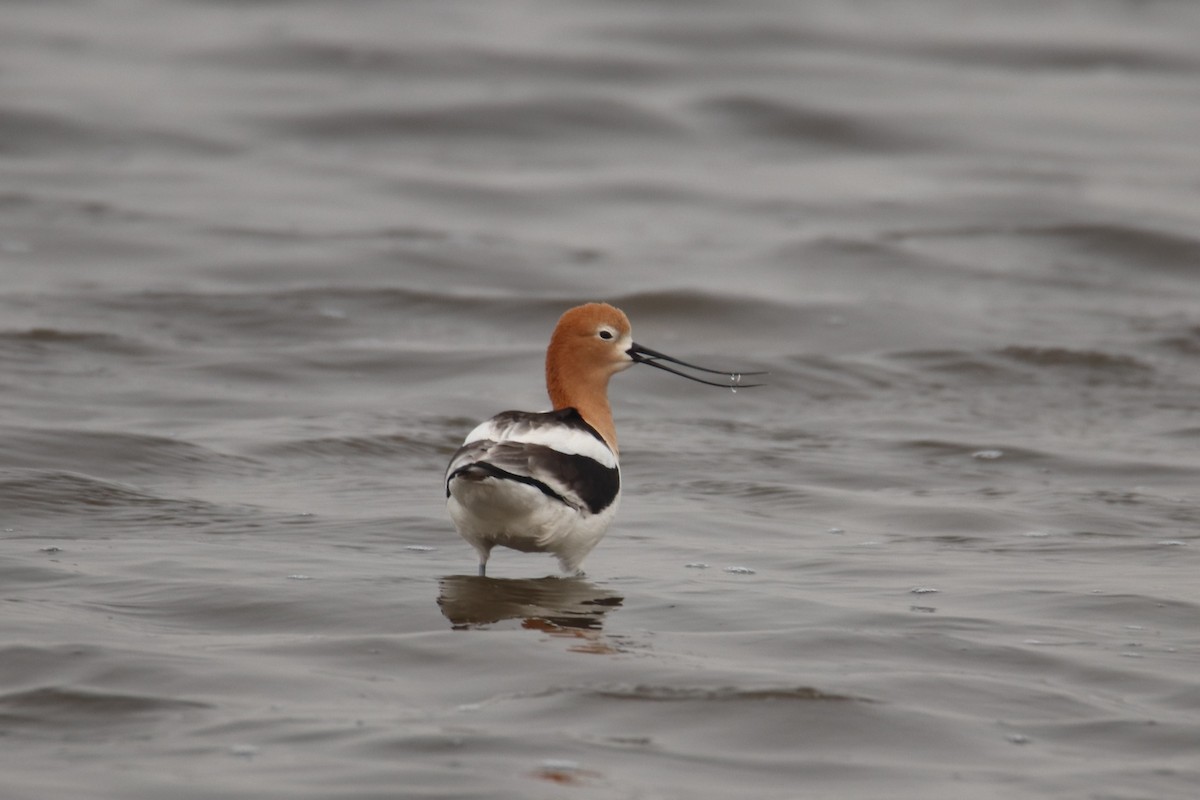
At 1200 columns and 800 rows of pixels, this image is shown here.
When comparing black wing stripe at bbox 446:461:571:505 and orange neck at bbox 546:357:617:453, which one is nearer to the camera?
black wing stripe at bbox 446:461:571:505

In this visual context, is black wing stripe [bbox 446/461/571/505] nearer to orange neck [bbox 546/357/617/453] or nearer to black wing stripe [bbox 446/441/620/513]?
black wing stripe [bbox 446/441/620/513]

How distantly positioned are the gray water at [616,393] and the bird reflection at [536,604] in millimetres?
36

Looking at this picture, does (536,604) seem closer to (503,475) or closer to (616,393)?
(503,475)

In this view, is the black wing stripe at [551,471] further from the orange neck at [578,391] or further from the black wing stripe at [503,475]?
the orange neck at [578,391]

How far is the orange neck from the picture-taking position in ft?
27.3

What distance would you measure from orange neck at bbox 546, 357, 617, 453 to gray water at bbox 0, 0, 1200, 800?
62 cm

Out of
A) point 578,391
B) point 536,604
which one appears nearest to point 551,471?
point 536,604

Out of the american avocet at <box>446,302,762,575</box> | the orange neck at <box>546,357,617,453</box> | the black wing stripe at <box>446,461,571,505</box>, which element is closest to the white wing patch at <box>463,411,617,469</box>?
the american avocet at <box>446,302,762,575</box>

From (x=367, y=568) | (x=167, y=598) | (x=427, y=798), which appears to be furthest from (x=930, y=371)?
(x=427, y=798)

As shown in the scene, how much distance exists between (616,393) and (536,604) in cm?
528

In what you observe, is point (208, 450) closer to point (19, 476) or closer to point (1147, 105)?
point (19, 476)

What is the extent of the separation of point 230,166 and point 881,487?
35.8 feet

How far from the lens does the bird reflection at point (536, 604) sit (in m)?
6.99

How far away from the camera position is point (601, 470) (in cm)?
765
